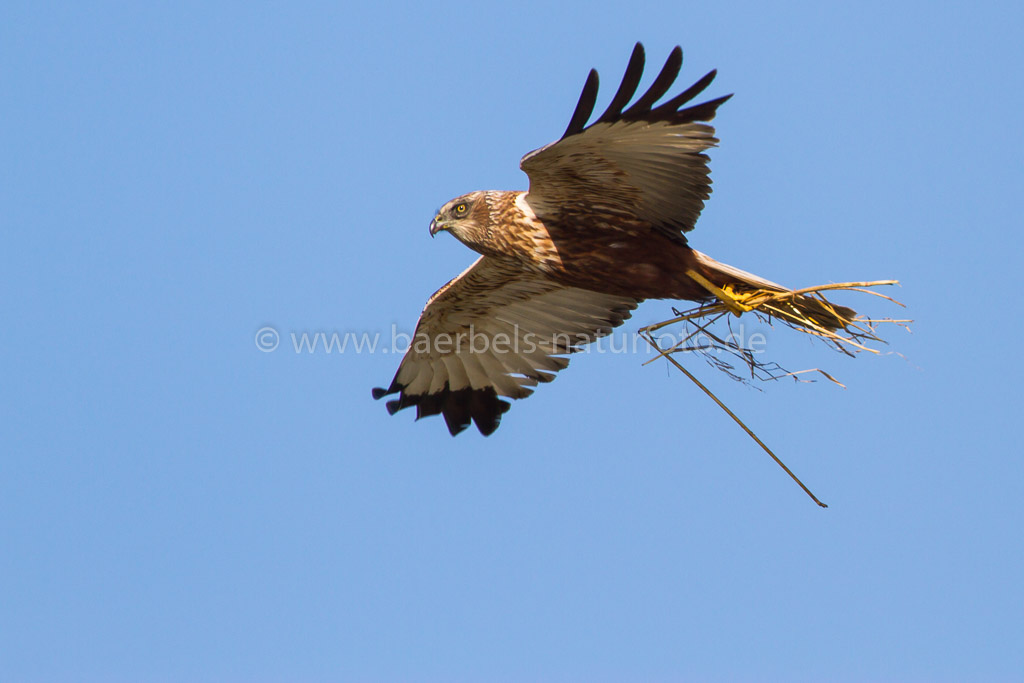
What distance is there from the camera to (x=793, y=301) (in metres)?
6.53

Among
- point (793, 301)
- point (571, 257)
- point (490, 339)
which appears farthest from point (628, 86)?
point (490, 339)

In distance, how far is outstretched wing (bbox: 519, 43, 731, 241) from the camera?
6289 mm

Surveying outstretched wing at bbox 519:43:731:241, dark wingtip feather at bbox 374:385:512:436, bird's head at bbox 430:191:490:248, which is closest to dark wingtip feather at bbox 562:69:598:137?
outstretched wing at bbox 519:43:731:241

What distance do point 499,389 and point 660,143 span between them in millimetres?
3170

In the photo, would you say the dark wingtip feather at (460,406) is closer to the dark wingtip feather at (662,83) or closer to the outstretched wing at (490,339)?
the outstretched wing at (490,339)

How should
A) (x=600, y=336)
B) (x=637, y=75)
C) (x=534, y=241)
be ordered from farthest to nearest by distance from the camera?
1. (x=600, y=336)
2. (x=534, y=241)
3. (x=637, y=75)

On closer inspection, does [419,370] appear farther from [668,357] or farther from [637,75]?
[637,75]

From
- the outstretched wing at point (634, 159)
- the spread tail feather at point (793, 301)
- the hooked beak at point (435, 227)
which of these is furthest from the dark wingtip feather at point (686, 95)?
the hooked beak at point (435, 227)

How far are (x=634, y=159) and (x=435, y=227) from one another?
181 centimetres

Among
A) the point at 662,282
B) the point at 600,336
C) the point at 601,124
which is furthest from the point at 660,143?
the point at 600,336

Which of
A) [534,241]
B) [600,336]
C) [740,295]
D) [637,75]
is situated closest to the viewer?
[637,75]

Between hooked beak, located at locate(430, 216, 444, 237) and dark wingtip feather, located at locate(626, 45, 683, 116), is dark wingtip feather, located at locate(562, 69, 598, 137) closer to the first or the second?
dark wingtip feather, located at locate(626, 45, 683, 116)

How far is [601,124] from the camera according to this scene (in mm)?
6457

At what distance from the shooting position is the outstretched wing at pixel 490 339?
841 centimetres
